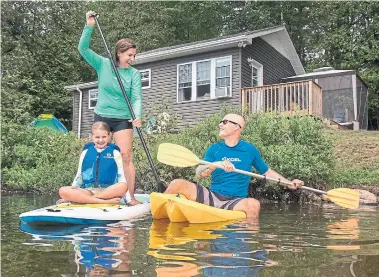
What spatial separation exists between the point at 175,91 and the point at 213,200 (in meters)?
12.9

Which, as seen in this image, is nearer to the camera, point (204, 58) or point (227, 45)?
point (227, 45)

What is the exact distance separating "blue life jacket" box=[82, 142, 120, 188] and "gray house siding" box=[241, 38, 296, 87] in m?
11.5

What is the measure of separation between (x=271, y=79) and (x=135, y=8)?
14178 mm

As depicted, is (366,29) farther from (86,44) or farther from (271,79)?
(86,44)

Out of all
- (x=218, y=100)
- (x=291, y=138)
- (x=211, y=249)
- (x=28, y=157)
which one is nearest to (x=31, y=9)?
(x=218, y=100)

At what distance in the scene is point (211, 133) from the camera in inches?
328

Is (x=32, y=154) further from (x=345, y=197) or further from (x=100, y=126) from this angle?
(x=345, y=197)

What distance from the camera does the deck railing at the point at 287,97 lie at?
46.5ft

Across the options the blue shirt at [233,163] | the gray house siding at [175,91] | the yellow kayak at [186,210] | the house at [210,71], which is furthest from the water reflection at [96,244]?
the gray house siding at [175,91]

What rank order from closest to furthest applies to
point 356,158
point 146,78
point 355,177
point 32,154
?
point 355,177 → point 356,158 → point 32,154 → point 146,78

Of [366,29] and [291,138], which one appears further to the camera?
[366,29]

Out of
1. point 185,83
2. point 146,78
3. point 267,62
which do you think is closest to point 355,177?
point 185,83

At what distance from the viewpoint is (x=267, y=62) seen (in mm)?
18203

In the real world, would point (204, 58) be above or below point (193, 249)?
above
